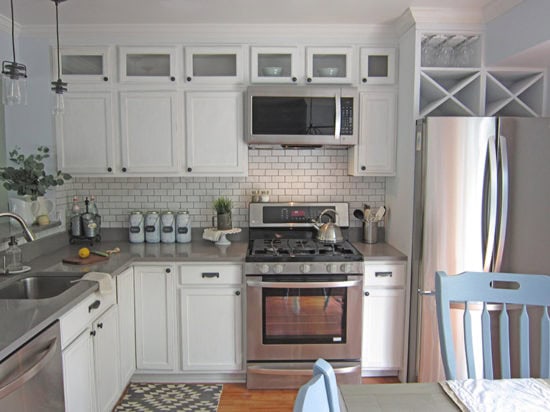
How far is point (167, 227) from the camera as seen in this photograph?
10.4ft

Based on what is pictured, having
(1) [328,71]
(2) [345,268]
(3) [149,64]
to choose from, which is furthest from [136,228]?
(1) [328,71]

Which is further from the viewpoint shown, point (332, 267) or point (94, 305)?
point (332, 267)

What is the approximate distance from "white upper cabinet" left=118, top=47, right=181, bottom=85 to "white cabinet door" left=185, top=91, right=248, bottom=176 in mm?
216

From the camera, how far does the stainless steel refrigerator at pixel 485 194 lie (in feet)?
7.79

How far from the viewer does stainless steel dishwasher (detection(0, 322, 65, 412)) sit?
139cm

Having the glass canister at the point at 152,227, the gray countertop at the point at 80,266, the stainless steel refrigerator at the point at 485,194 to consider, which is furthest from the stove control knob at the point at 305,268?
the glass canister at the point at 152,227

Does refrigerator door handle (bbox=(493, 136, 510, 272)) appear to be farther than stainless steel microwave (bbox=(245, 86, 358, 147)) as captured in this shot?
No

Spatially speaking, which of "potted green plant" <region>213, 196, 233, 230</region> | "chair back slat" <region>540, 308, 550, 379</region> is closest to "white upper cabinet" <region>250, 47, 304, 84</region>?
"potted green plant" <region>213, 196, 233, 230</region>

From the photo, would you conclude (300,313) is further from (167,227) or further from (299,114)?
(299,114)

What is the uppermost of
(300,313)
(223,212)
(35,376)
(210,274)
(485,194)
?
(485,194)

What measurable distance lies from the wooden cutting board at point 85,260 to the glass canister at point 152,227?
560mm

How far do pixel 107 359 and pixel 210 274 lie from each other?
787mm

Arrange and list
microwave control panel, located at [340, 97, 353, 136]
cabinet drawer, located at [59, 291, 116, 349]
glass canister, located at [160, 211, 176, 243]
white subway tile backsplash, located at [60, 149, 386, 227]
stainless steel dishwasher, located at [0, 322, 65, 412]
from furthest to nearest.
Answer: white subway tile backsplash, located at [60, 149, 386, 227]
glass canister, located at [160, 211, 176, 243]
microwave control panel, located at [340, 97, 353, 136]
cabinet drawer, located at [59, 291, 116, 349]
stainless steel dishwasher, located at [0, 322, 65, 412]

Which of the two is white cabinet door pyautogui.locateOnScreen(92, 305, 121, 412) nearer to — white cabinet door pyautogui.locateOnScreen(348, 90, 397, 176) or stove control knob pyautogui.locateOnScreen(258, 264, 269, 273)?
stove control knob pyautogui.locateOnScreen(258, 264, 269, 273)
